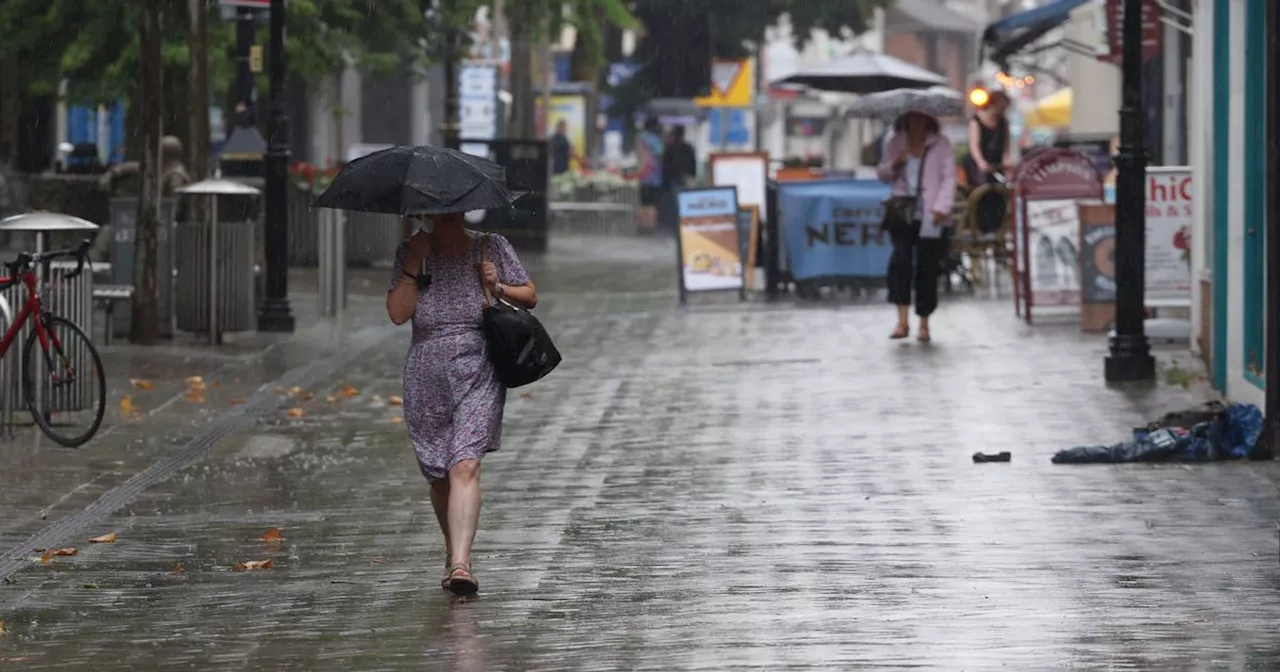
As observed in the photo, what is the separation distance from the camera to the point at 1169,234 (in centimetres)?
1650

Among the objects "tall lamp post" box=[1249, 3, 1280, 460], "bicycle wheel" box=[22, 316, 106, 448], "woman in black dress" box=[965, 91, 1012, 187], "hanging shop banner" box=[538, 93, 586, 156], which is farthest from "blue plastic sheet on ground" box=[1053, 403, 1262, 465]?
"hanging shop banner" box=[538, 93, 586, 156]

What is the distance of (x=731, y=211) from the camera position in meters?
21.5

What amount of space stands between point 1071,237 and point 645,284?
715 cm

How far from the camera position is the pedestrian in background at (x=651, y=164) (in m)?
43.1

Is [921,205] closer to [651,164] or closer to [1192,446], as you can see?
[1192,446]

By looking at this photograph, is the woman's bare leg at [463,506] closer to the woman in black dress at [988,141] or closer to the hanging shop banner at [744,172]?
the woman in black dress at [988,141]

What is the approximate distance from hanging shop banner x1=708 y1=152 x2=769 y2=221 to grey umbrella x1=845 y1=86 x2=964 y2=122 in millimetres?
1673

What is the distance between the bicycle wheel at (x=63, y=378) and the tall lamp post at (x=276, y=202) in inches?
238

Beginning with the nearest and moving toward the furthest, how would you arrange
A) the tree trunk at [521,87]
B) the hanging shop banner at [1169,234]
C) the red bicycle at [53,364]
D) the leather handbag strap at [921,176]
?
the red bicycle at [53,364]
the hanging shop banner at [1169,234]
the leather handbag strap at [921,176]
the tree trunk at [521,87]

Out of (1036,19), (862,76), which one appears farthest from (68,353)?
(862,76)

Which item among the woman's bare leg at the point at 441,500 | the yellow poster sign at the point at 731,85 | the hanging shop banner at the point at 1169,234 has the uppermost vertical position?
the yellow poster sign at the point at 731,85

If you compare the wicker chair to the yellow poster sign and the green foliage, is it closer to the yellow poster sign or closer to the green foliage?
the green foliage

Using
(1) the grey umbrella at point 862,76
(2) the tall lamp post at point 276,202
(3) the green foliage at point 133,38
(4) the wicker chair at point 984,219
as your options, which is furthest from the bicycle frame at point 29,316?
(1) the grey umbrella at point 862,76

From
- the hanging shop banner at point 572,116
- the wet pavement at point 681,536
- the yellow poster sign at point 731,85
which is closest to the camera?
the wet pavement at point 681,536
